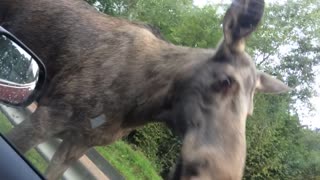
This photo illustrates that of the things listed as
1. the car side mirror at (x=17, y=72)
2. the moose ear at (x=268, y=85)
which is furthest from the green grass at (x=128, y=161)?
the car side mirror at (x=17, y=72)

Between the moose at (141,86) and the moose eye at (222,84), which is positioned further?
the moose eye at (222,84)

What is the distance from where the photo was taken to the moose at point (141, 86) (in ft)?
9.81

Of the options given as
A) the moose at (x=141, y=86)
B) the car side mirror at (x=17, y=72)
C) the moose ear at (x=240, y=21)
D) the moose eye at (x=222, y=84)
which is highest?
the moose ear at (x=240, y=21)

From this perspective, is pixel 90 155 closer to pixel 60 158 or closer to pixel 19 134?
pixel 60 158

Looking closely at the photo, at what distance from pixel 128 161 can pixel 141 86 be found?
45 centimetres

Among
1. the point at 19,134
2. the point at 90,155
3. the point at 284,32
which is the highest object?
the point at 284,32

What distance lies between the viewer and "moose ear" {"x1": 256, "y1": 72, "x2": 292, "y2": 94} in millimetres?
3618

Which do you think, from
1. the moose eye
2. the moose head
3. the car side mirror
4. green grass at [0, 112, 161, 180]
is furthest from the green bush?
the car side mirror

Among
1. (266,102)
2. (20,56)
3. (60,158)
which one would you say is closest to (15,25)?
(60,158)

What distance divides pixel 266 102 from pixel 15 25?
170cm

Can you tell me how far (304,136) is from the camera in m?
4.51

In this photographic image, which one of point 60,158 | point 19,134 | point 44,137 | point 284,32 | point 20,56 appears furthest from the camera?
point 284,32

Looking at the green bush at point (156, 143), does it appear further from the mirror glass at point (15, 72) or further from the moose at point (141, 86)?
the mirror glass at point (15, 72)

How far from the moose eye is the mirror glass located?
1.24 metres
